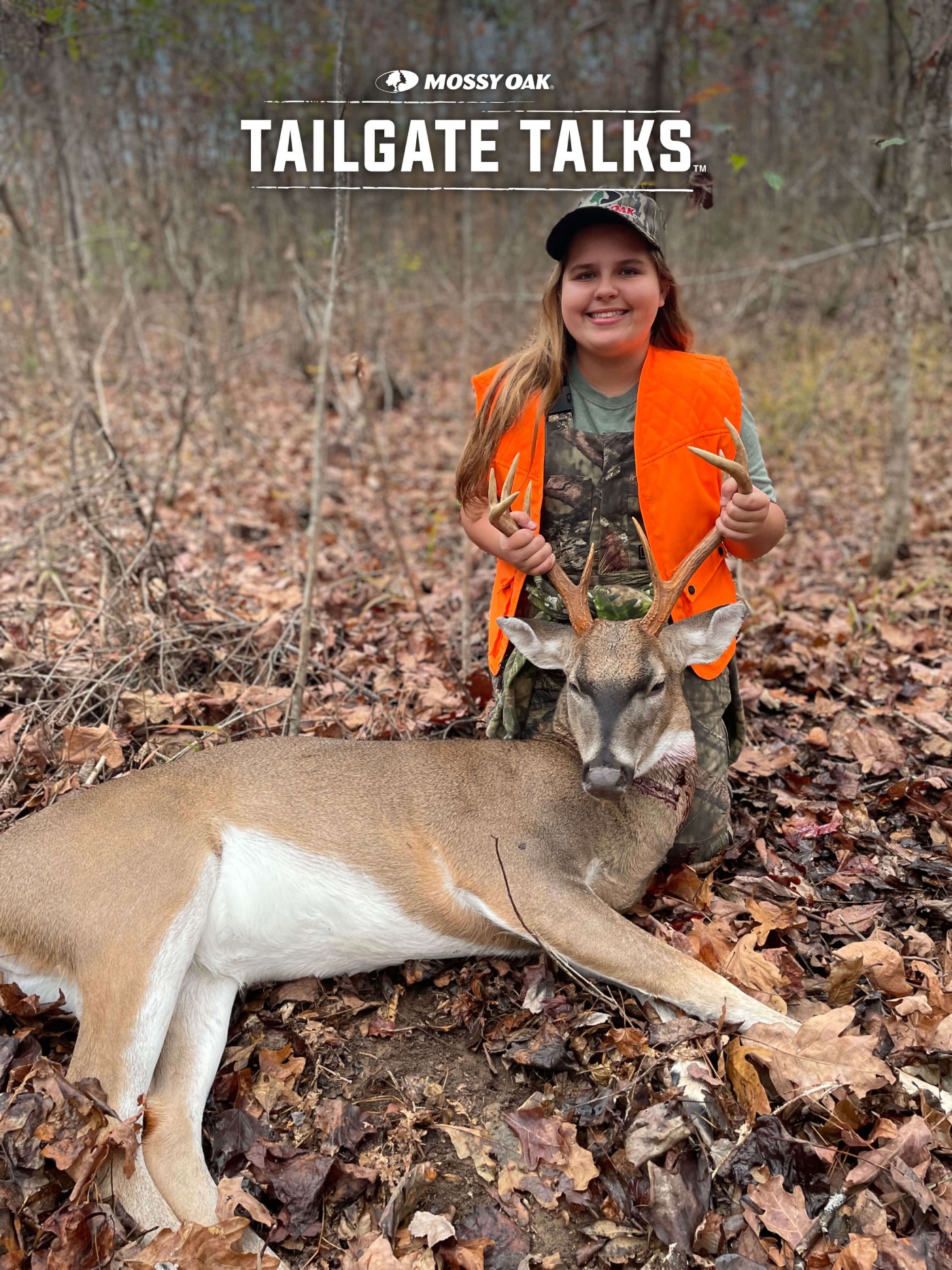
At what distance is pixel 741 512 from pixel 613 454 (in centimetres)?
75

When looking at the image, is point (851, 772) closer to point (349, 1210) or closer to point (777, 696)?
point (777, 696)

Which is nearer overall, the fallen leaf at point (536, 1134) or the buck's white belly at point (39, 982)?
Result: the fallen leaf at point (536, 1134)

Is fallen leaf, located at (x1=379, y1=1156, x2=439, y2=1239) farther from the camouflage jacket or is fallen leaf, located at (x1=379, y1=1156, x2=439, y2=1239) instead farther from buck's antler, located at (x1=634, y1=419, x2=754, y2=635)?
the camouflage jacket

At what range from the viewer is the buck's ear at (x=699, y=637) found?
→ 3350mm

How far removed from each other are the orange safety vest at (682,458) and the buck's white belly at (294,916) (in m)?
1.18

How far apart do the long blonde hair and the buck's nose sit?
1.41 metres

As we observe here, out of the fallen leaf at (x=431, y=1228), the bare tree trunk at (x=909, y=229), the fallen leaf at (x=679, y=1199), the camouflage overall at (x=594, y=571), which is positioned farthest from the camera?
the bare tree trunk at (x=909, y=229)

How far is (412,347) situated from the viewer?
1638 cm

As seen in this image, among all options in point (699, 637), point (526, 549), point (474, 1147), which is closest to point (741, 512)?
point (699, 637)

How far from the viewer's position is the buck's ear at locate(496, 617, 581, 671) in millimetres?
3408

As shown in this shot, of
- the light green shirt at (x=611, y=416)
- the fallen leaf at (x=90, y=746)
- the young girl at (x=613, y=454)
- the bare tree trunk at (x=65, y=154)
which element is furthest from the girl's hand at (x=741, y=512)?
the bare tree trunk at (x=65, y=154)

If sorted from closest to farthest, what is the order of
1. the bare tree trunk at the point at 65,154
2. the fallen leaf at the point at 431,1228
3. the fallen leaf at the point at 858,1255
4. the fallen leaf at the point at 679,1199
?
the fallen leaf at the point at 858,1255 → the fallen leaf at the point at 679,1199 → the fallen leaf at the point at 431,1228 → the bare tree trunk at the point at 65,154

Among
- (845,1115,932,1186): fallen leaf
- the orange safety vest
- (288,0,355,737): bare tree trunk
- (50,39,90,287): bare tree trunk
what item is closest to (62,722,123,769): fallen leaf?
(288,0,355,737): bare tree trunk

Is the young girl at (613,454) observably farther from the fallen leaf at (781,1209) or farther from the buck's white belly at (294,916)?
the fallen leaf at (781,1209)
